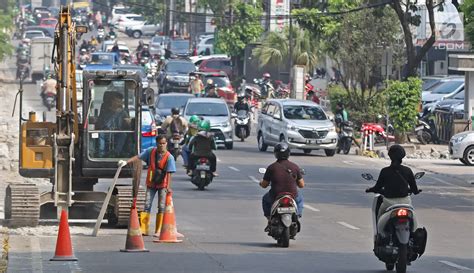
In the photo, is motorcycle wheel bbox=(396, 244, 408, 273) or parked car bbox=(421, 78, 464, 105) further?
parked car bbox=(421, 78, 464, 105)

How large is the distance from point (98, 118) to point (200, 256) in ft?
18.2

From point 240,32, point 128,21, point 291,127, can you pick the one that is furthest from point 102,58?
point 128,21

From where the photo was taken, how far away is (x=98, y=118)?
23.8 meters

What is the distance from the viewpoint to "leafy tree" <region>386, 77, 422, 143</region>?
44844 mm

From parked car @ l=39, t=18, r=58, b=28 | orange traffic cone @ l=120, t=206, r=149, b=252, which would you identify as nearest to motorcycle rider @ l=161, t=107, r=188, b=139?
orange traffic cone @ l=120, t=206, r=149, b=252

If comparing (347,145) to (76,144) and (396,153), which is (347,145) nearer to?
(76,144)

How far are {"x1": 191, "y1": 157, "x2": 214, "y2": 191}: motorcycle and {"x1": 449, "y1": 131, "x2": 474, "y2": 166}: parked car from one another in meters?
11.3

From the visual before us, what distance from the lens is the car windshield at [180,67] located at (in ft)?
238

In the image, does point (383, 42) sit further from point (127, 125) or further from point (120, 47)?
point (120, 47)

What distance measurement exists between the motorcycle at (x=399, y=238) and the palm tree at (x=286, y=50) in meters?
54.9

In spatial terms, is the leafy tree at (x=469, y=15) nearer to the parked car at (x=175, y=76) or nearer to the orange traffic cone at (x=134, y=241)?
the orange traffic cone at (x=134, y=241)

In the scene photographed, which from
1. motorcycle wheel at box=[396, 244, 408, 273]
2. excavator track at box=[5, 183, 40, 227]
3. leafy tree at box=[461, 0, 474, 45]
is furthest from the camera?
leafy tree at box=[461, 0, 474, 45]

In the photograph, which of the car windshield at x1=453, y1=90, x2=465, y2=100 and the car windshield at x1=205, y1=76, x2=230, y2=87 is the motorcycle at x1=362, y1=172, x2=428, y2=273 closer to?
the car windshield at x1=453, y1=90, x2=465, y2=100

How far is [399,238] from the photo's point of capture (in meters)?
16.7
